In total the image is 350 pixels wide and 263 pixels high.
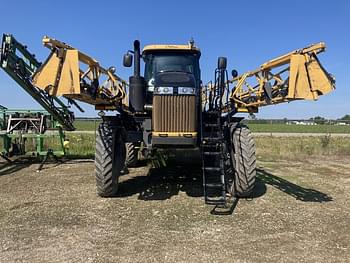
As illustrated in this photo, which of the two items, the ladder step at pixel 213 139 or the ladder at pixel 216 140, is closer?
the ladder at pixel 216 140

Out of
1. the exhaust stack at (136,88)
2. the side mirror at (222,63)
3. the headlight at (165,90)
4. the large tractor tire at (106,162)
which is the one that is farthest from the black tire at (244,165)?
the large tractor tire at (106,162)

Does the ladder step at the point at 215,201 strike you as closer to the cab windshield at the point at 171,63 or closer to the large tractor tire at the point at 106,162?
the large tractor tire at the point at 106,162

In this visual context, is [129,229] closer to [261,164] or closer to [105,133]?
[105,133]

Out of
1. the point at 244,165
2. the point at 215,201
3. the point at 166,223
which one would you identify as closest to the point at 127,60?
the point at 244,165

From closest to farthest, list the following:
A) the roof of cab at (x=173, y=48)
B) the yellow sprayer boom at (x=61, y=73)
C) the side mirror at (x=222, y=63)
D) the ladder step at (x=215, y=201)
→ the yellow sprayer boom at (x=61, y=73)
the ladder step at (x=215, y=201)
the side mirror at (x=222, y=63)
the roof of cab at (x=173, y=48)

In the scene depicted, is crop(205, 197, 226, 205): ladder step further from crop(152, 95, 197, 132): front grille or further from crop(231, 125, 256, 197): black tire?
crop(152, 95, 197, 132): front grille

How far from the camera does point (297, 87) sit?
18.6 feet

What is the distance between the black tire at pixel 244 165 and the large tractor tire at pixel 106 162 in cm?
225

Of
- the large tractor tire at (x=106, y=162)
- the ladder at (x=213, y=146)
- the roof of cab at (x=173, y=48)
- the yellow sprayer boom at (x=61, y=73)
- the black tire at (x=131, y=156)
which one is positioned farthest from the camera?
the black tire at (x=131, y=156)

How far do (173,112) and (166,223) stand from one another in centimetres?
198

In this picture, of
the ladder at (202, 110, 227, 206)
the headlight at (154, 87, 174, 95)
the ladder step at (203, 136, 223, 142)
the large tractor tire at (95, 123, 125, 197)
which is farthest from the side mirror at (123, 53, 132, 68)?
the ladder step at (203, 136, 223, 142)

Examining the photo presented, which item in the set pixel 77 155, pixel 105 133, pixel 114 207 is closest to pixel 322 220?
pixel 114 207

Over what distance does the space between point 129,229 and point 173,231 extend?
614 millimetres

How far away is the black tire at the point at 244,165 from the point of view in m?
6.89
